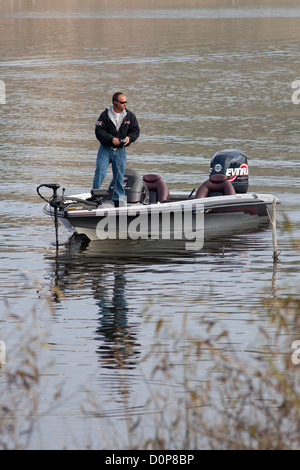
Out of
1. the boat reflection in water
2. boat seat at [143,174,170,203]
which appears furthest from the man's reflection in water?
boat seat at [143,174,170,203]

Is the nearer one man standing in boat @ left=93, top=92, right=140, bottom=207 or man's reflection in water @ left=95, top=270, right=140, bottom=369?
man's reflection in water @ left=95, top=270, right=140, bottom=369

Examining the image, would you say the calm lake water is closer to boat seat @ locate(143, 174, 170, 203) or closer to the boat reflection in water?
the boat reflection in water

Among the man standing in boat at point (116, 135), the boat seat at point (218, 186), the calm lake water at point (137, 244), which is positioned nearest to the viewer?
the calm lake water at point (137, 244)

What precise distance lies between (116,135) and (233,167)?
237 centimetres

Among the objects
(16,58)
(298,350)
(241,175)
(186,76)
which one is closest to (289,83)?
(186,76)

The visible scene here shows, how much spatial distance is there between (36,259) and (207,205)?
9.32 feet

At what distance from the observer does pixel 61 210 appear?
543 inches

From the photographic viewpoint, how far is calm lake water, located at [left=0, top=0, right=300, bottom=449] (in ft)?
26.2

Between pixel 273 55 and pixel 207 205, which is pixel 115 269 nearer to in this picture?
pixel 207 205

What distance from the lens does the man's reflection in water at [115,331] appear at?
8609 millimetres

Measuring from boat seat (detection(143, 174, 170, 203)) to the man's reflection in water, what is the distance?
3.50 metres

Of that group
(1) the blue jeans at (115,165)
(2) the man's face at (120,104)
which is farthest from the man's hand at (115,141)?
(2) the man's face at (120,104)

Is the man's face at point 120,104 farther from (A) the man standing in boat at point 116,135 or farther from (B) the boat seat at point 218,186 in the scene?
(B) the boat seat at point 218,186

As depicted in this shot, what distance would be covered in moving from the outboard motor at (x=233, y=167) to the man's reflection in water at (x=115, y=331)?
4.18 m
